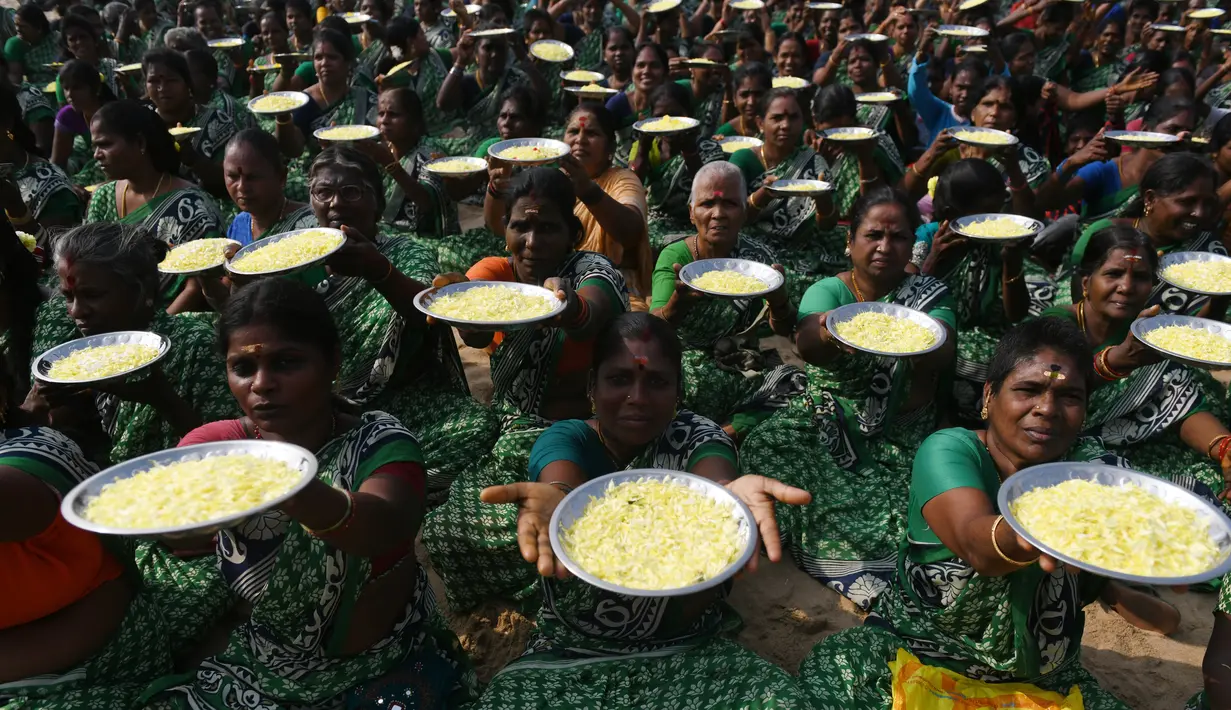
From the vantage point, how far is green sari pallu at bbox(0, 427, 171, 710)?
2314 mm

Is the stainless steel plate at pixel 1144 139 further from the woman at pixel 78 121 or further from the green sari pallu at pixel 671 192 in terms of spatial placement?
the woman at pixel 78 121

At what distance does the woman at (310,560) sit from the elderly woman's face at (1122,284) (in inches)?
132

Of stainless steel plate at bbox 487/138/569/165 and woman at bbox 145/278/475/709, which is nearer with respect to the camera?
woman at bbox 145/278/475/709

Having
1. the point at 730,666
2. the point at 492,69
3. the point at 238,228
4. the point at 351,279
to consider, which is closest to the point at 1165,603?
the point at 730,666

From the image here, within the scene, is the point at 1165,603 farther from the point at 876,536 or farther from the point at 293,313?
the point at 293,313

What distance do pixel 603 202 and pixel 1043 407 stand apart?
2.77 metres

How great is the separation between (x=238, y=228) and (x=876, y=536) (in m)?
3.96

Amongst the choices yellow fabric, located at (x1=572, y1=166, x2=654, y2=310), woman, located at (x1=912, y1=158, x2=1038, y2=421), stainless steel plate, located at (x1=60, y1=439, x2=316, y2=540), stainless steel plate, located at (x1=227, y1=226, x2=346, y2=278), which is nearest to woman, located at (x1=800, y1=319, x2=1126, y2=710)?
stainless steel plate, located at (x1=60, y1=439, x2=316, y2=540)

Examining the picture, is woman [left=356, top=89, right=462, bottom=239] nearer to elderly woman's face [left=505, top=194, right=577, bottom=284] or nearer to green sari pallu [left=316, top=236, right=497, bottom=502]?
green sari pallu [left=316, top=236, right=497, bottom=502]

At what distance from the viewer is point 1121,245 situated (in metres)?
3.97

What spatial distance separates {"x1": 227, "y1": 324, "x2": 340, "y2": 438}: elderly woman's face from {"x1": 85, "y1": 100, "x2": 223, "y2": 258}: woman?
3147mm

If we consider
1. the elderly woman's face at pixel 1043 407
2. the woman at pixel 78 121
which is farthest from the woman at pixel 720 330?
the woman at pixel 78 121

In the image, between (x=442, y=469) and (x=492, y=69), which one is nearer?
(x=442, y=469)

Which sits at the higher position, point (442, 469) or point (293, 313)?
point (293, 313)
